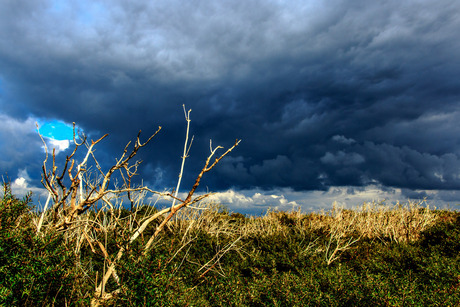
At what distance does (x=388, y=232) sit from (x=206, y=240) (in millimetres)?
6037

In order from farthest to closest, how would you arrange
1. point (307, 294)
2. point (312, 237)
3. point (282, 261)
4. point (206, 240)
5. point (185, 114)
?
point (312, 237) → point (206, 240) → point (282, 261) → point (307, 294) → point (185, 114)

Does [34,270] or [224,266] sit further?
[224,266]

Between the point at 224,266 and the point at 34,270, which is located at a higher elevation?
the point at 34,270

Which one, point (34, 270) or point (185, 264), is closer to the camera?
point (34, 270)

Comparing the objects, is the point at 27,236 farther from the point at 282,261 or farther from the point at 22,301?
the point at 282,261

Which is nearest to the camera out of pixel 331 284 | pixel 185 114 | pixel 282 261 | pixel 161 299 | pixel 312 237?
pixel 161 299

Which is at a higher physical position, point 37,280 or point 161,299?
point 37,280

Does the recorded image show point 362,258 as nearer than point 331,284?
No

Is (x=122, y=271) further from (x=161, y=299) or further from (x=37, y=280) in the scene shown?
(x=37, y=280)

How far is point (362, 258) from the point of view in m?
8.02

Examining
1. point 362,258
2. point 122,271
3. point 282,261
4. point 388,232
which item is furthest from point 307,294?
point 388,232

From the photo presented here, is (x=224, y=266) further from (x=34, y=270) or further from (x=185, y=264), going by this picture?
(x=34, y=270)

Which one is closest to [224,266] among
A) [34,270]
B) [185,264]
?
[185,264]

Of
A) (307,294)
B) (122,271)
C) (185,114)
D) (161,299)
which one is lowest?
(307,294)
